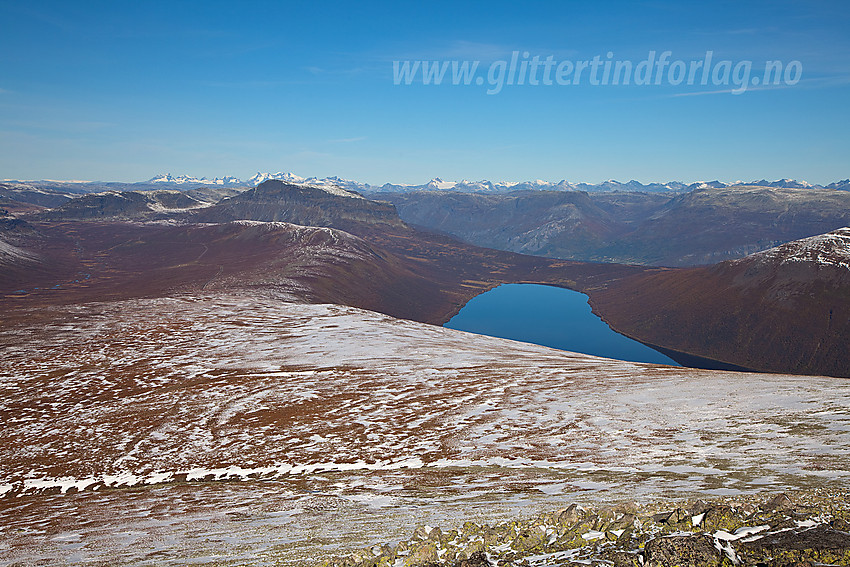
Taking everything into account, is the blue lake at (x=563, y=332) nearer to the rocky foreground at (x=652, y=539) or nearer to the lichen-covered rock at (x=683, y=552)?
the rocky foreground at (x=652, y=539)

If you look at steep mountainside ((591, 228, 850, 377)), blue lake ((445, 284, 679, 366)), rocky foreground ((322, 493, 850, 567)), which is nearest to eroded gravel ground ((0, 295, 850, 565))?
rocky foreground ((322, 493, 850, 567))

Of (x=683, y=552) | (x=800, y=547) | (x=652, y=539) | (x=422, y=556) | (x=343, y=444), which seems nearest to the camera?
(x=800, y=547)

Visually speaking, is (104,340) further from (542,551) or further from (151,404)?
(542,551)

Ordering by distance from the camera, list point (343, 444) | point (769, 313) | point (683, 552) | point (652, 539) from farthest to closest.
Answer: point (769, 313), point (343, 444), point (652, 539), point (683, 552)

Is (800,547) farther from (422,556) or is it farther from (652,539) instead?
(422,556)

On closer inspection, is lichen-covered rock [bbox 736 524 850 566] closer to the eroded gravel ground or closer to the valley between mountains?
the valley between mountains

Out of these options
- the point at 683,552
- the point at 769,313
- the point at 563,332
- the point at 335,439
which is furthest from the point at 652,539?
the point at 563,332
